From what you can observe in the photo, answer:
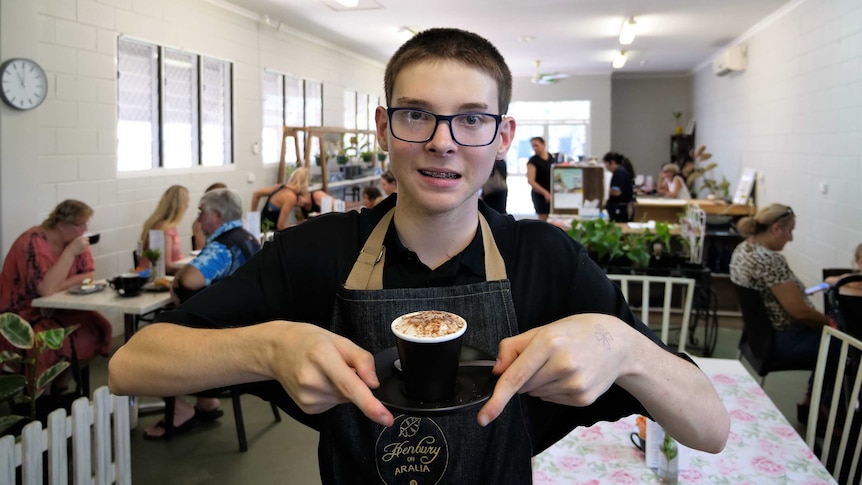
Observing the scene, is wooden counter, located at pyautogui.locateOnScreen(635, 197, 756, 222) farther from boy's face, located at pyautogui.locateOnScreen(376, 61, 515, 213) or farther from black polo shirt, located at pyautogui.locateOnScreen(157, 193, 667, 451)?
boy's face, located at pyautogui.locateOnScreen(376, 61, 515, 213)

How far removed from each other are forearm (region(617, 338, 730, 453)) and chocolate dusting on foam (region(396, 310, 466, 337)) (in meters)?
0.26

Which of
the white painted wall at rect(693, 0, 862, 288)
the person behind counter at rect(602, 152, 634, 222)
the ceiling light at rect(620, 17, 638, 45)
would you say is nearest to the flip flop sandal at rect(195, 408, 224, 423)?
the white painted wall at rect(693, 0, 862, 288)

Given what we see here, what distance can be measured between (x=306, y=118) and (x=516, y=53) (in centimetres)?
400

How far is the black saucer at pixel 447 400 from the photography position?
80 centimetres

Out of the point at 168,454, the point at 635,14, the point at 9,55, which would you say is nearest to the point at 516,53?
the point at 635,14

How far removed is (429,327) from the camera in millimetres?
860

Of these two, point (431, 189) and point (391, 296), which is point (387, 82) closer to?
point (431, 189)

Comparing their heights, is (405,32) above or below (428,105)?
above

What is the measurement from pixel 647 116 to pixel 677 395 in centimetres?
1495

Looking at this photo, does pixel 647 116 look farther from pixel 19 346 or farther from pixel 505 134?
pixel 505 134

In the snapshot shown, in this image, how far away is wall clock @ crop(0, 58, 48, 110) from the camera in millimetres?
4238

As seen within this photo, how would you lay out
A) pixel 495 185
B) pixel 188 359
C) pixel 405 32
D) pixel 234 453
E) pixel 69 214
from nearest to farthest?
pixel 188 359 → pixel 234 453 → pixel 69 214 → pixel 495 185 → pixel 405 32

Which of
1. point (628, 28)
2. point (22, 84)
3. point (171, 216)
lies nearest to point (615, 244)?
point (171, 216)

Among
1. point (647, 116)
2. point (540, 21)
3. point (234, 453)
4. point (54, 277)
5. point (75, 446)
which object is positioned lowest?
point (234, 453)
